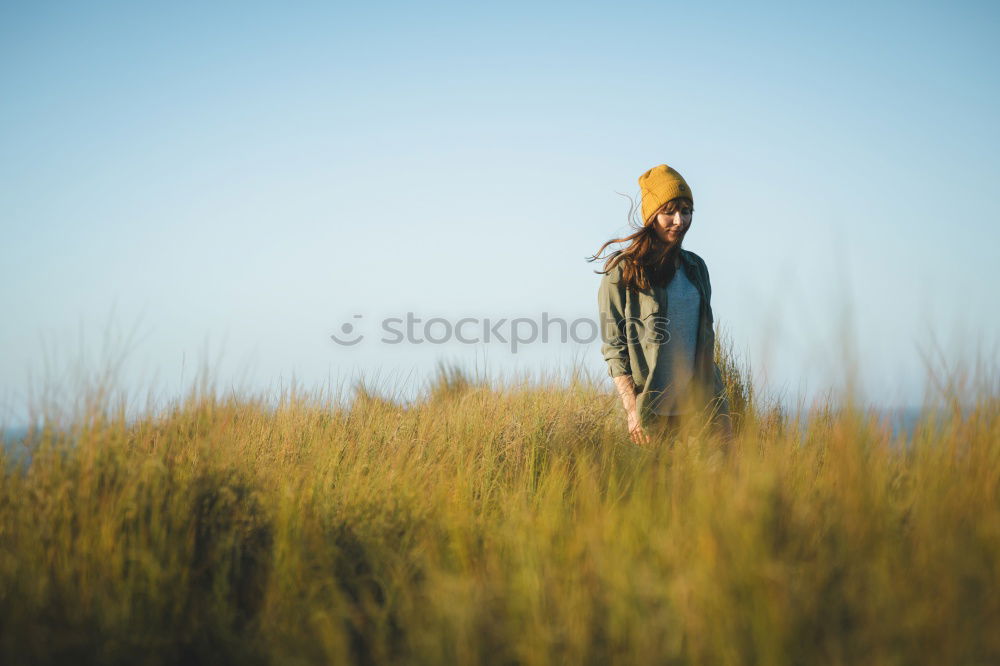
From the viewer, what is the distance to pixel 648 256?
3.46 meters

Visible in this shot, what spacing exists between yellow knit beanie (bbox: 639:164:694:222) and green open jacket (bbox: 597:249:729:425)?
37cm

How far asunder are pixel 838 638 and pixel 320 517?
1920mm

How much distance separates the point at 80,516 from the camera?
2240 mm

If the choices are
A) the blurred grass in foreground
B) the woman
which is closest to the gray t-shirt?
the woman

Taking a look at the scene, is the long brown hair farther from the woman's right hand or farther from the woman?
the woman's right hand

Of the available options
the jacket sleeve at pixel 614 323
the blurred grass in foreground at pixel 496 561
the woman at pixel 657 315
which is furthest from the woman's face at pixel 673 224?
the blurred grass in foreground at pixel 496 561

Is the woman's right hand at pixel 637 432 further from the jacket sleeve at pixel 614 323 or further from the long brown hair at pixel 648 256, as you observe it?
the long brown hair at pixel 648 256

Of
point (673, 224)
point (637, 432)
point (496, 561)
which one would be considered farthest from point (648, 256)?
point (496, 561)

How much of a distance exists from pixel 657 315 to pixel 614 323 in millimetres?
242

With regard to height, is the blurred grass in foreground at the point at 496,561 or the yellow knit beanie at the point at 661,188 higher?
the yellow knit beanie at the point at 661,188

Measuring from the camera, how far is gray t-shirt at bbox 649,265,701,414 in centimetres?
339

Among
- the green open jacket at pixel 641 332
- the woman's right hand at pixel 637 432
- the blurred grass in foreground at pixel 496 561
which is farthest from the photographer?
the green open jacket at pixel 641 332

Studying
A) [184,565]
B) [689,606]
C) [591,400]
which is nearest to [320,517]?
[184,565]

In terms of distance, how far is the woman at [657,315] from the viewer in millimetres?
3400
